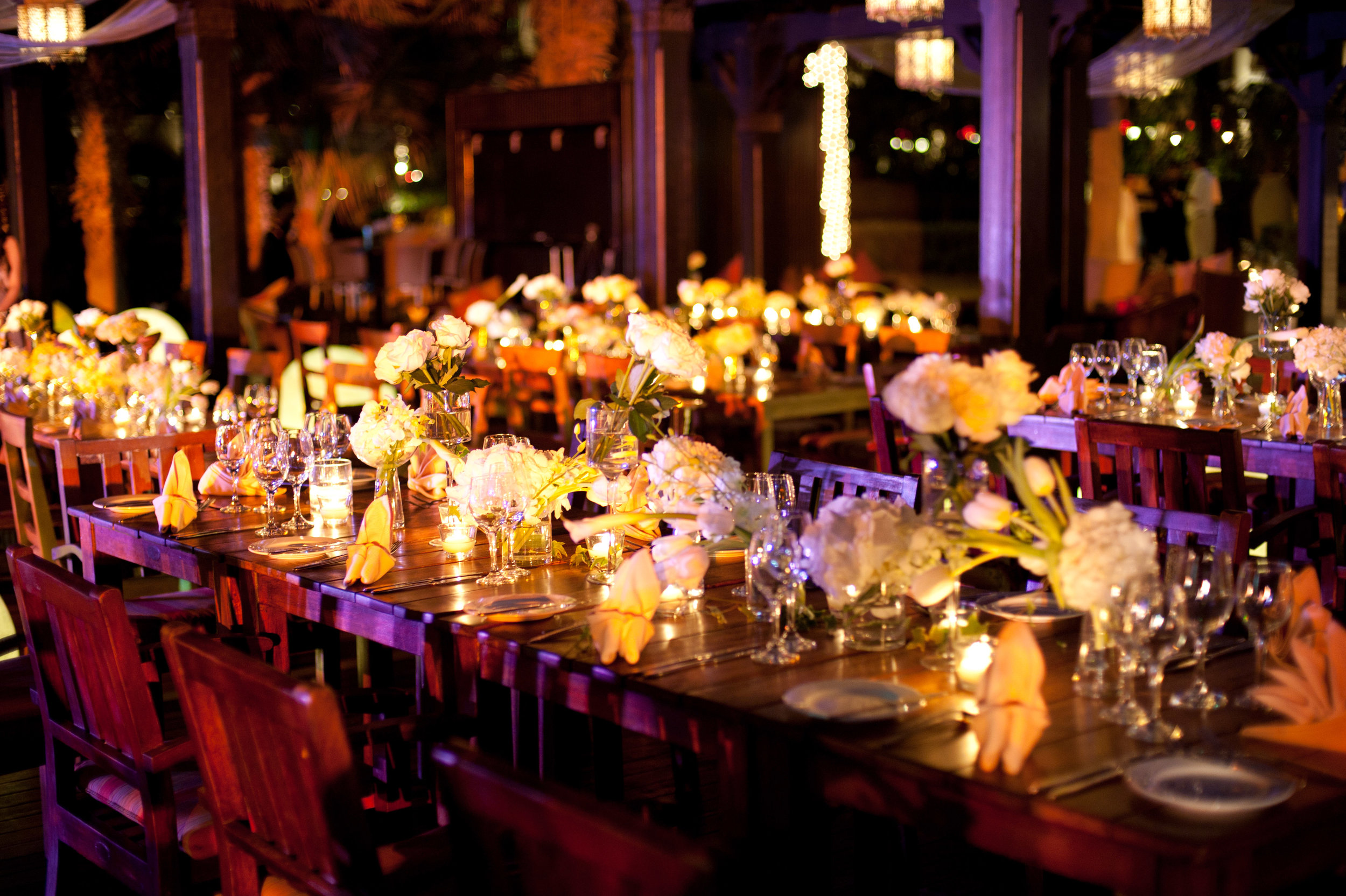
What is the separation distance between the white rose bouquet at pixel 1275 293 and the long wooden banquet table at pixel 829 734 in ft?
10.5

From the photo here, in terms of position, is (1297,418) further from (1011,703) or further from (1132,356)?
(1011,703)

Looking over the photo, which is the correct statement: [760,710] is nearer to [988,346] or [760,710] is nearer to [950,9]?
[988,346]

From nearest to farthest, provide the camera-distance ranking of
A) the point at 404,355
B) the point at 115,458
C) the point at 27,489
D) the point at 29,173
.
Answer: the point at 404,355
the point at 115,458
the point at 27,489
the point at 29,173

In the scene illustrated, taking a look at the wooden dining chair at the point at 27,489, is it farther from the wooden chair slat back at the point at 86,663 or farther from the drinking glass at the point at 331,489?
the wooden chair slat back at the point at 86,663

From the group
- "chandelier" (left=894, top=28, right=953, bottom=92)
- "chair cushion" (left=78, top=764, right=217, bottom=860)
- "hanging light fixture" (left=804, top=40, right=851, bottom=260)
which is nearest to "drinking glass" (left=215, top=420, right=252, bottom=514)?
"chair cushion" (left=78, top=764, right=217, bottom=860)

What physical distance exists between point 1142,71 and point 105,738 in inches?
373

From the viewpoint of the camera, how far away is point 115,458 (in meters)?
5.20

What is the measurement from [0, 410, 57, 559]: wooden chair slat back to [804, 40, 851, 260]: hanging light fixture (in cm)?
942

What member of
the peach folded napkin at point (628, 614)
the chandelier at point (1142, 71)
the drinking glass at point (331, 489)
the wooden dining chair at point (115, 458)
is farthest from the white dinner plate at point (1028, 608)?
the chandelier at point (1142, 71)

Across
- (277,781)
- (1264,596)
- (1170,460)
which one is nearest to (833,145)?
(1170,460)

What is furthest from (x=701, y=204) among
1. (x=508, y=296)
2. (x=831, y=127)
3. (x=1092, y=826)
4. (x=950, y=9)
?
(x=1092, y=826)

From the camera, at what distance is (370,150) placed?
17.2 metres

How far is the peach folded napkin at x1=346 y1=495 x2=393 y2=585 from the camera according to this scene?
3.04 metres

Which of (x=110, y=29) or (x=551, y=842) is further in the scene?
(x=110, y=29)
